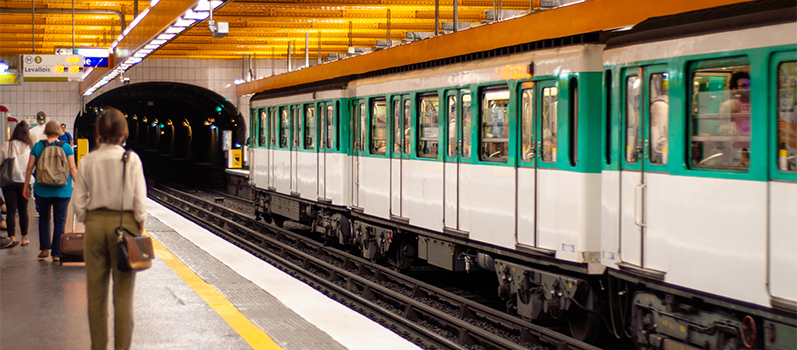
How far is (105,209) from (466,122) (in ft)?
17.3

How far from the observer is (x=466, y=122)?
959 cm

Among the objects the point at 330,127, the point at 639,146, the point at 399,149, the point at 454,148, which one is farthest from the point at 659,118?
the point at 330,127

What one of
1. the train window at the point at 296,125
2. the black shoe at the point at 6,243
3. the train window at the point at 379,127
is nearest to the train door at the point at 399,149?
the train window at the point at 379,127

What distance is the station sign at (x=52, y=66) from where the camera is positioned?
63.6 feet

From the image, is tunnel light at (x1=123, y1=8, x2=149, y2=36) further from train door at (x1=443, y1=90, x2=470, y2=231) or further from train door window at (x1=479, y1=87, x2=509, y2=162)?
train door window at (x1=479, y1=87, x2=509, y2=162)

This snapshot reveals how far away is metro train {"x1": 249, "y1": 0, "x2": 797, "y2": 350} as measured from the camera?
5395 millimetres

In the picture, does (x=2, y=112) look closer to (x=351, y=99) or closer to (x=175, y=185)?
(x=351, y=99)

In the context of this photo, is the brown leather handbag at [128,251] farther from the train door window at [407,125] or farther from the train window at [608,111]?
the train door window at [407,125]

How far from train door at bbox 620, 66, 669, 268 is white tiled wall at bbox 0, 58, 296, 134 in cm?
2449

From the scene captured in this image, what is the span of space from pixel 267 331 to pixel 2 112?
12.6 m

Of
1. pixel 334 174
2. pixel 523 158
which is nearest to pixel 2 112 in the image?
pixel 334 174

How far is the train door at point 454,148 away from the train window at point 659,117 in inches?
127

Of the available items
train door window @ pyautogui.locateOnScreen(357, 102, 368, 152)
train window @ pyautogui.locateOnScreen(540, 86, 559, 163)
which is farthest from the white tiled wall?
train window @ pyautogui.locateOnScreen(540, 86, 559, 163)

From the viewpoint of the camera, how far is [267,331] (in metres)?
6.57
